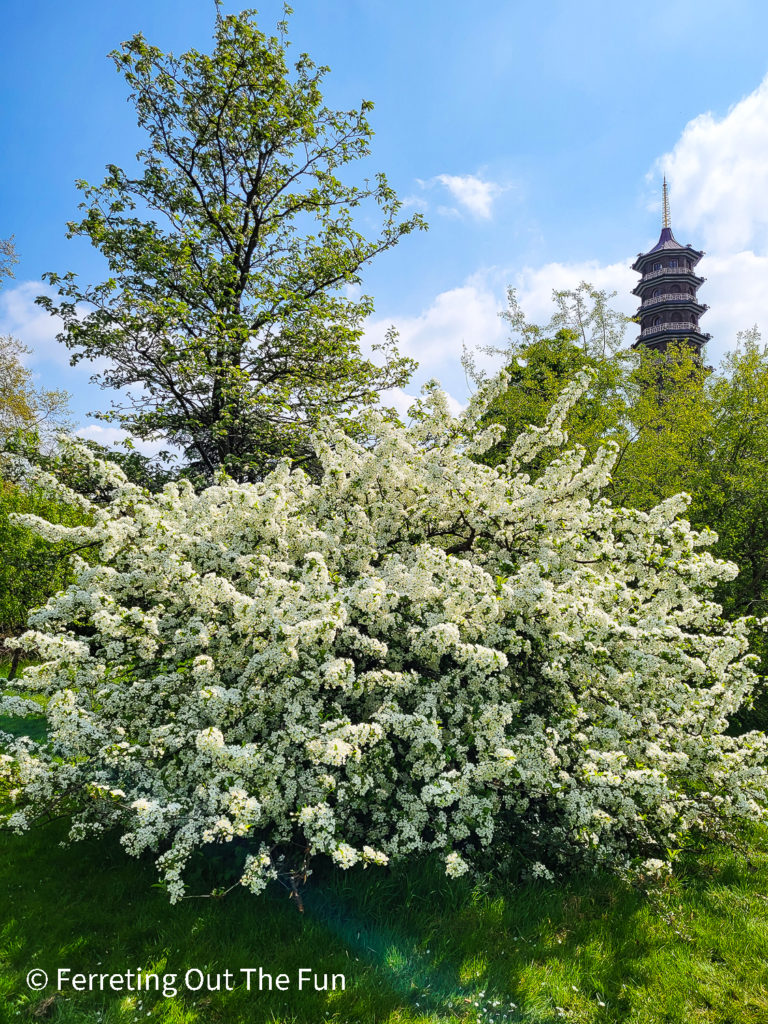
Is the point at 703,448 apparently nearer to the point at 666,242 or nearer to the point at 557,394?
the point at 557,394

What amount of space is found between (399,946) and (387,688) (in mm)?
1870

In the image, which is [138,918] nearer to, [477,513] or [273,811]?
[273,811]

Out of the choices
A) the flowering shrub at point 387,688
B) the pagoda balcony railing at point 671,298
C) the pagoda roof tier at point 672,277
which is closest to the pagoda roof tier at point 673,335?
the pagoda balcony railing at point 671,298

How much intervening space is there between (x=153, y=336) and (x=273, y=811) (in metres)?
12.1

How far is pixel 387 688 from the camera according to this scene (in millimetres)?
5020

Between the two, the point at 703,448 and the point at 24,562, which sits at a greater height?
the point at 703,448

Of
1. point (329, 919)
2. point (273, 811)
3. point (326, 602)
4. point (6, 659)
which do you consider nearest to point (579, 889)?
point (329, 919)

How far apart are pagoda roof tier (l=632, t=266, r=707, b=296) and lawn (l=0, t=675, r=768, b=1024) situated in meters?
48.2

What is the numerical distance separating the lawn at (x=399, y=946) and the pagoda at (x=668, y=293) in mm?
44232

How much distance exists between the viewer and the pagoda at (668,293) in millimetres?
42250

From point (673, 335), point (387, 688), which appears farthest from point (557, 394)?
point (673, 335)

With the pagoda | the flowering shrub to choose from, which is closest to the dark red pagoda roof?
the pagoda

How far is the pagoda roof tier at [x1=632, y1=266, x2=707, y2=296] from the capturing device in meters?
43.0

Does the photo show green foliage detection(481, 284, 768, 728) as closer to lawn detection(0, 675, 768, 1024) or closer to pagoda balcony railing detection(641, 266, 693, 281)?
lawn detection(0, 675, 768, 1024)
